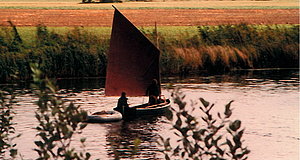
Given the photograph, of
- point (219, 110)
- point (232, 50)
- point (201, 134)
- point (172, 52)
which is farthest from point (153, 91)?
point (201, 134)

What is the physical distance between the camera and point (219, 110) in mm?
36031

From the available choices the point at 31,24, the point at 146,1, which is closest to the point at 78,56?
the point at 31,24

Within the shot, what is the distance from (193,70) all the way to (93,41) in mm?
7312

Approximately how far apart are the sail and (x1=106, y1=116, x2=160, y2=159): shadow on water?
374 cm

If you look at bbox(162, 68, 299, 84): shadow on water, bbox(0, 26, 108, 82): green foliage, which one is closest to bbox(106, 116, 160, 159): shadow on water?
bbox(162, 68, 299, 84): shadow on water

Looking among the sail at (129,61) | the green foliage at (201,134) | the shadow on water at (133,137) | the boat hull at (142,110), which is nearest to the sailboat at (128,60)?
the sail at (129,61)

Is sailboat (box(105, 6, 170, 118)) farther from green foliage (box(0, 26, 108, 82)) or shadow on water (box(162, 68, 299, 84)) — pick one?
green foliage (box(0, 26, 108, 82))

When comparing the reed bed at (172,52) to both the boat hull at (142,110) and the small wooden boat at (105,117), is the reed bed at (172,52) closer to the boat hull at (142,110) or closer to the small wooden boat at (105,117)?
the boat hull at (142,110)

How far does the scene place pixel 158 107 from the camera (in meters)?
33.6

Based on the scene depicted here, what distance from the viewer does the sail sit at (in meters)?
36.7

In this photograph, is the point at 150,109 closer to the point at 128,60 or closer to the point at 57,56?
the point at 128,60

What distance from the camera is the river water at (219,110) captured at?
2662cm

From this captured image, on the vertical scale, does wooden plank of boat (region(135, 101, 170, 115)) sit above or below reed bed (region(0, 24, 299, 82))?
below

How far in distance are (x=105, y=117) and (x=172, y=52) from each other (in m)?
20.5
